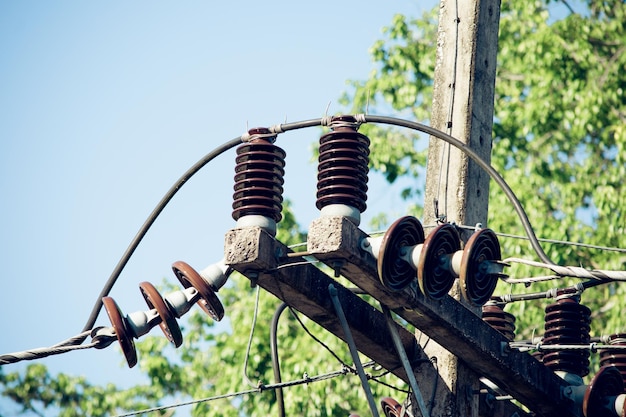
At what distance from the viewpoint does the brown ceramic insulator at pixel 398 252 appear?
19.1 ft

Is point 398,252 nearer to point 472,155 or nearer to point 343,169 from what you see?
point 343,169

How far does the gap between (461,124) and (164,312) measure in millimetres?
2490

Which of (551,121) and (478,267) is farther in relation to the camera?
(551,121)

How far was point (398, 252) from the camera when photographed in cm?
595

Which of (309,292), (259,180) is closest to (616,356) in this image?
(309,292)

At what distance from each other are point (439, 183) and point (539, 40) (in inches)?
386

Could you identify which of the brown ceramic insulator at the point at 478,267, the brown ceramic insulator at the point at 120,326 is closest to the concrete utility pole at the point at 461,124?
the brown ceramic insulator at the point at 478,267

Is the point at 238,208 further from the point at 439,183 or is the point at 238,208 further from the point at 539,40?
the point at 539,40

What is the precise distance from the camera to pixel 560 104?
53.8ft

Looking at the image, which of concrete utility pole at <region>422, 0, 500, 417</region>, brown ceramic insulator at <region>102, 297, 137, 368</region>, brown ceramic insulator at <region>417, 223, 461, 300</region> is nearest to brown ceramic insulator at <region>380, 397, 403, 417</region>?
concrete utility pole at <region>422, 0, 500, 417</region>

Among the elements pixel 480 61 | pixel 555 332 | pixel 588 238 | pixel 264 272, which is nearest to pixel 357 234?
pixel 264 272

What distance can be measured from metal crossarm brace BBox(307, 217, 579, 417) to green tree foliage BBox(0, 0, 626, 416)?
6.41 metres

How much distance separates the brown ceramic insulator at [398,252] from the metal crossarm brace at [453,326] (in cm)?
9

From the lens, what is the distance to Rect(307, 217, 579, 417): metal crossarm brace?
5.78m
